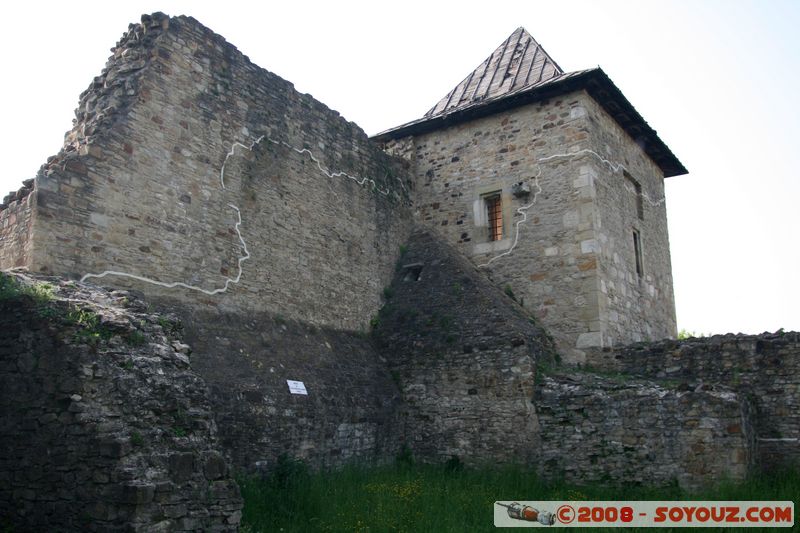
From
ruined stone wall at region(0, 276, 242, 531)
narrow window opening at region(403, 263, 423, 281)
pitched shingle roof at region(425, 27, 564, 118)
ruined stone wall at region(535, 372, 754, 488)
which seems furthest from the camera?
pitched shingle roof at region(425, 27, 564, 118)

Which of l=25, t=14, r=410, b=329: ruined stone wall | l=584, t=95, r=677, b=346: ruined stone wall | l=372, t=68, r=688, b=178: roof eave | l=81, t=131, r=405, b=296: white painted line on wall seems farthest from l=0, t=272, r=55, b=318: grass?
l=372, t=68, r=688, b=178: roof eave

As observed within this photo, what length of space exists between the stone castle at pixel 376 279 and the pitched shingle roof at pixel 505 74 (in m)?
0.08

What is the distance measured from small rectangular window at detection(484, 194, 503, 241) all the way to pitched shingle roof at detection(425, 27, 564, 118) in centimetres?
178

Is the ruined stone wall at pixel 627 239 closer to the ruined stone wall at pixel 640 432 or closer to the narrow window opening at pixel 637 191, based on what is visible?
the narrow window opening at pixel 637 191

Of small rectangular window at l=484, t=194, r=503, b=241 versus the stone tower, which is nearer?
the stone tower

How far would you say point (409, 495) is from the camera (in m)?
8.02

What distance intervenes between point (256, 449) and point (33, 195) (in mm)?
3535

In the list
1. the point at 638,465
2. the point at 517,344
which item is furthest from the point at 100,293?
the point at 638,465

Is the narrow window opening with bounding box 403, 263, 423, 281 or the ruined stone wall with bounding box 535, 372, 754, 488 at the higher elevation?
the narrow window opening with bounding box 403, 263, 423, 281

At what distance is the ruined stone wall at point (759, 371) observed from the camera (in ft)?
32.1

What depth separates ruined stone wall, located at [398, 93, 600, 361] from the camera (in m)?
11.6

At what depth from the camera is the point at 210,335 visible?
8.47 meters

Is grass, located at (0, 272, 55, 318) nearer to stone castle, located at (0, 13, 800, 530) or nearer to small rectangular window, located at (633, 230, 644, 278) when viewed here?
stone castle, located at (0, 13, 800, 530)

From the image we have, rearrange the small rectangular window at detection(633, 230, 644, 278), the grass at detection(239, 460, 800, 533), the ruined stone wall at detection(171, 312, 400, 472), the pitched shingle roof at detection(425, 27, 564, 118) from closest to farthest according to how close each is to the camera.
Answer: the grass at detection(239, 460, 800, 533)
the ruined stone wall at detection(171, 312, 400, 472)
the pitched shingle roof at detection(425, 27, 564, 118)
the small rectangular window at detection(633, 230, 644, 278)
